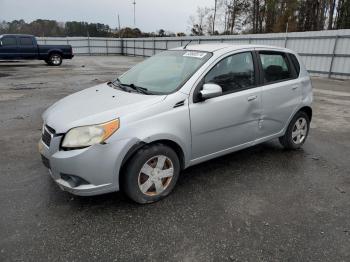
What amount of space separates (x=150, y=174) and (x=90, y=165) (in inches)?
26.1

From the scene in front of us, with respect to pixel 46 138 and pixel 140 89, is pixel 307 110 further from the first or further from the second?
pixel 46 138

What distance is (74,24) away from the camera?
55188 millimetres

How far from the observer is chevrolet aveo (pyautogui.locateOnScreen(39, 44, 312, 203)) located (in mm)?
2820

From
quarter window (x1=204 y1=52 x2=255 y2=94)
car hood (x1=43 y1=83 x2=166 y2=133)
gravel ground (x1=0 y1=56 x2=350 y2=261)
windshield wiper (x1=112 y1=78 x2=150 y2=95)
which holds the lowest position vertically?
gravel ground (x1=0 y1=56 x2=350 y2=261)

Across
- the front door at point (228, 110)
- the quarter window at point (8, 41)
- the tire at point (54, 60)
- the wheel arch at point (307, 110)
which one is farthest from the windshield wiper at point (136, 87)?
the tire at point (54, 60)

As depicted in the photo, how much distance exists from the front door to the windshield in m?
0.24

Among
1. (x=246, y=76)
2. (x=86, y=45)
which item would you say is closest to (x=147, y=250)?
(x=246, y=76)

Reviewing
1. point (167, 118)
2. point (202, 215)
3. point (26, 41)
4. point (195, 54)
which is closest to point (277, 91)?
point (195, 54)

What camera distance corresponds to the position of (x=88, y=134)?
2.81 metres

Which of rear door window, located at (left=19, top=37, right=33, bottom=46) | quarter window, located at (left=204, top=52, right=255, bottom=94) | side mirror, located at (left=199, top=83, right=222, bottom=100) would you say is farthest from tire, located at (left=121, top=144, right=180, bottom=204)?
rear door window, located at (left=19, top=37, right=33, bottom=46)

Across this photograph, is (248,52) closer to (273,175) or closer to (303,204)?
(273,175)

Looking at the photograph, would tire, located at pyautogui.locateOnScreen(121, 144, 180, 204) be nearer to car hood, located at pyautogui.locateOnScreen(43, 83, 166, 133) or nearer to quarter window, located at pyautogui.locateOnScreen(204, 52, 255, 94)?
car hood, located at pyautogui.locateOnScreen(43, 83, 166, 133)

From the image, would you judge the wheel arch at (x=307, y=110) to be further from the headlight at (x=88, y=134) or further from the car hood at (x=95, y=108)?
the headlight at (x=88, y=134)

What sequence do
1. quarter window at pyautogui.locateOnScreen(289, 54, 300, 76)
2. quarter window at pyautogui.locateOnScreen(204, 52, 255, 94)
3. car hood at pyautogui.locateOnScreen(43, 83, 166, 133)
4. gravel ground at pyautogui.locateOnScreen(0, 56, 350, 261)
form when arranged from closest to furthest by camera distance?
gravel ground at pyautogui.locateOnScreen(0, 56, 350, 261) → car hood at pyautogui.locateOnScreen(43, 83, 166, 133) → quarter window at pyautogui.locateOnScreen(204, 52, 255, 94) → quarter window at pyautogui.locateOnScreen(289, 54, 300, 76)
